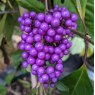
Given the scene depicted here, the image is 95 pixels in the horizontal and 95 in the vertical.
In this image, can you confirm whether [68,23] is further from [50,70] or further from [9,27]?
[9,27]

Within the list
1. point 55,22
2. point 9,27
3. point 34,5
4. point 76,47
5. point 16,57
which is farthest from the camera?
point 76,47

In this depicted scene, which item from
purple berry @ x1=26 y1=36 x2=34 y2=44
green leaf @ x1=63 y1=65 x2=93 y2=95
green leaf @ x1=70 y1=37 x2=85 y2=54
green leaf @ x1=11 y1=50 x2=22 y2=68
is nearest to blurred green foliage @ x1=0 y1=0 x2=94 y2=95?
green leaf @ x1=63 y1=65 x2=93 y2=95

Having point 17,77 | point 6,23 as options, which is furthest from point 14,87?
point 6,23

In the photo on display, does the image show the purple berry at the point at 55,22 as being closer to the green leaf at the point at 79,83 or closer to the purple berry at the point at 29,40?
the purple berry at the point at 29,40

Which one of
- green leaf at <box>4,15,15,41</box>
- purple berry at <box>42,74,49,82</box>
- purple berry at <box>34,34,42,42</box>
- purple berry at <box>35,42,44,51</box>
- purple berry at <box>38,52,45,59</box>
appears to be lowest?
green leaf at <box>4,15,15,41</box>

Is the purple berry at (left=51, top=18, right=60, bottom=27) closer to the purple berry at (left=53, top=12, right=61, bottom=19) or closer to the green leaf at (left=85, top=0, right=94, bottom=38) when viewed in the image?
the purple berry at (left=53, top=12, right=61, bottom=19)

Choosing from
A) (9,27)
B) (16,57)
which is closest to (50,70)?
(9,27)
